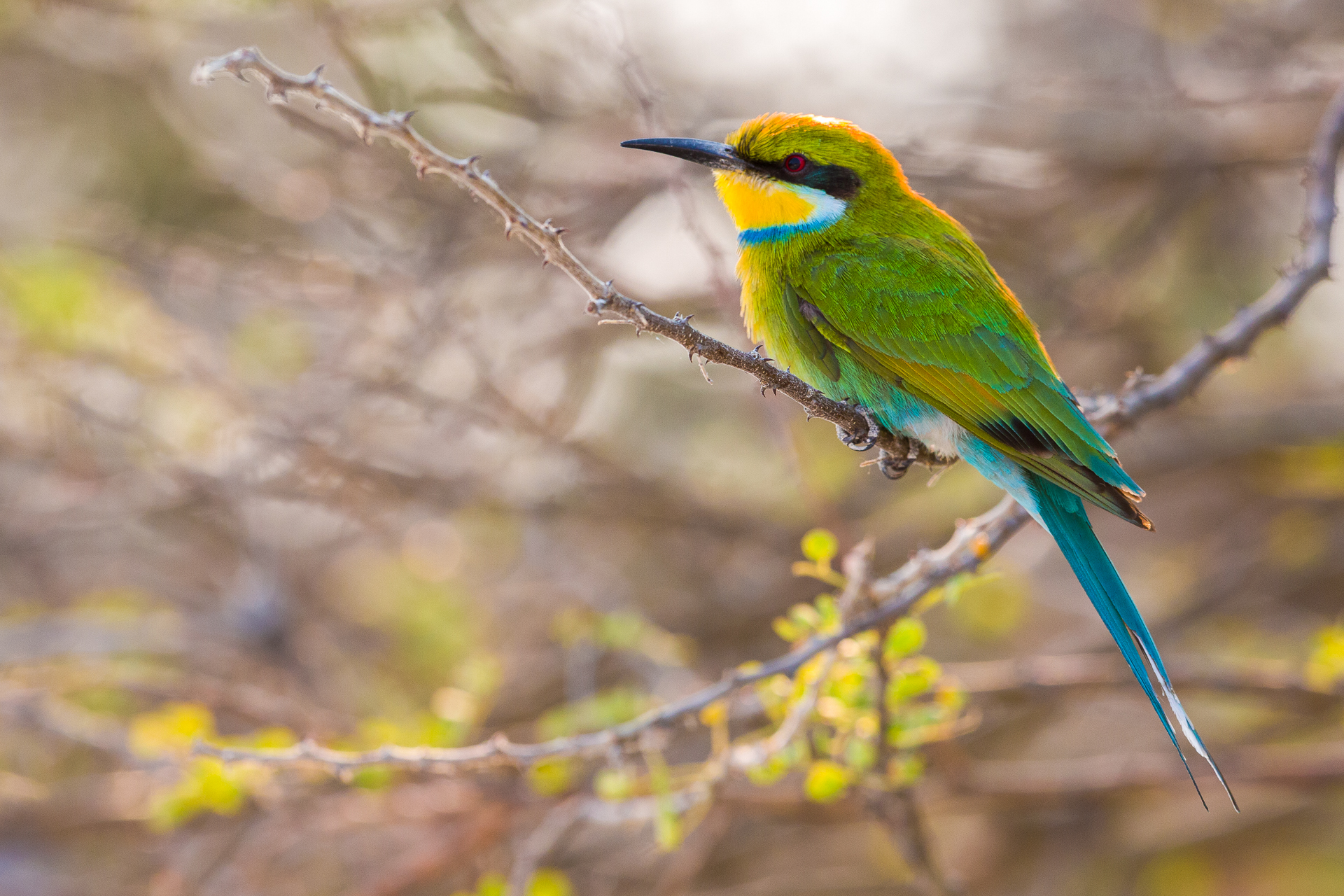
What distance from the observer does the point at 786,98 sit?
455cm

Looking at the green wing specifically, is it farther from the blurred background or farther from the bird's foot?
the blurred background

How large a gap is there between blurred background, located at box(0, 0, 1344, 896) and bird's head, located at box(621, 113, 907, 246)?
3.41ft

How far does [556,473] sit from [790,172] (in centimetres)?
178

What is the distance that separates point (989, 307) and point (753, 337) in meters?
0.57

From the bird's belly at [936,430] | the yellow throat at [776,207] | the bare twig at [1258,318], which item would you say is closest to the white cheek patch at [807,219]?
the yellow throat at [776,207]

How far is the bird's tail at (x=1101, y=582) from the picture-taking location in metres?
2.25

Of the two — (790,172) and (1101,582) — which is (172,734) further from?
(1101,582)

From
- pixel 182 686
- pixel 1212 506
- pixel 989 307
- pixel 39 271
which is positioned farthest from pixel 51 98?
pixel 1212 506

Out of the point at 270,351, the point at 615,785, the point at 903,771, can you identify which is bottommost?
the point at 903,771

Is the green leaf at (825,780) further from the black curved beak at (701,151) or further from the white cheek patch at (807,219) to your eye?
the black curved beak at (701,151)

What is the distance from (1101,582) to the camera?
7.82 feet

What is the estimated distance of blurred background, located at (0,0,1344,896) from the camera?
3.73 metres

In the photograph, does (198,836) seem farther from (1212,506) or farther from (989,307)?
(1212,506)

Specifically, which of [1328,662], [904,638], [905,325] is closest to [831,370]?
[905,325]
